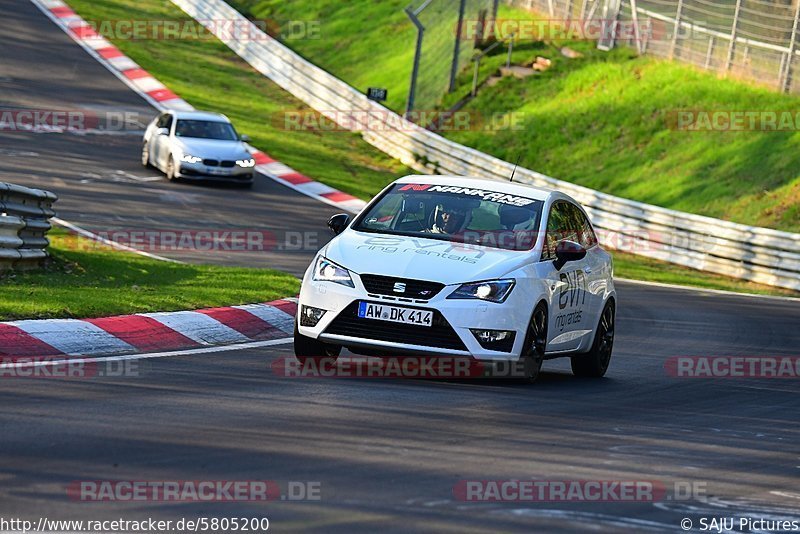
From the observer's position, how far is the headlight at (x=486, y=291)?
10.4 metres

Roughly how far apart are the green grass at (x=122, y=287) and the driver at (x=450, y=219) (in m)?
2.84

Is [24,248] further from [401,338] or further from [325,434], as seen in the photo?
[325,434]

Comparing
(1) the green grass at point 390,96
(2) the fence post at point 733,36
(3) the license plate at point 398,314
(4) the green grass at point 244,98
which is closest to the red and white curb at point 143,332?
(3) the license plate at point 398,314

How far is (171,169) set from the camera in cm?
2959

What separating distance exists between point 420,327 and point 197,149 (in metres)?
20.1

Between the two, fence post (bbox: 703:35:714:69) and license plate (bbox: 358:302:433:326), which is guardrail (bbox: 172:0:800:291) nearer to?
fence post (bbox: 703:35:714:69)

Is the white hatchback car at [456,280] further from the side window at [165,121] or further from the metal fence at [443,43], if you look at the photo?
the metal fence at [443,43]

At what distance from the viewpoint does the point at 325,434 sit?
321 inches

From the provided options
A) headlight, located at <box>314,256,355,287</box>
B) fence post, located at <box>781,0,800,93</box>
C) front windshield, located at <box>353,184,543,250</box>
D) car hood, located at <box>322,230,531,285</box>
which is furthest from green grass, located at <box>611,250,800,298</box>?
headlight, located at <box>314,256,355,287</box>

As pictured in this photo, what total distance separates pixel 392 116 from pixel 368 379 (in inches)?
1085

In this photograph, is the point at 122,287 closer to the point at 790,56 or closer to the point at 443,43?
the point at 790,56

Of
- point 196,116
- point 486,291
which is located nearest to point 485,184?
point 486,291

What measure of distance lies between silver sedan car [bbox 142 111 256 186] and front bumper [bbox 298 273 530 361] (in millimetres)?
19343

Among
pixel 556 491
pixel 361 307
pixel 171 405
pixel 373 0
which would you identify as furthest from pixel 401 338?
pixel 373 0
